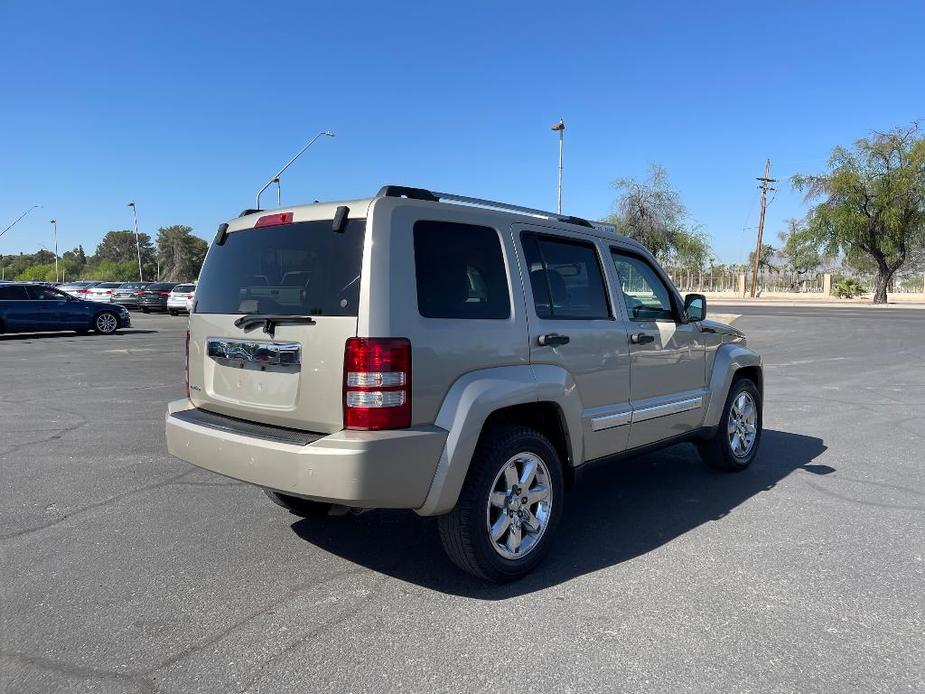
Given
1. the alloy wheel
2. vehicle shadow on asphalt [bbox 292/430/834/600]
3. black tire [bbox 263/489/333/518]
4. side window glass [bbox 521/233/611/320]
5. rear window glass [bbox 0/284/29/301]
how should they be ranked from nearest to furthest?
the alloy wheel < vehicle shadow on asphalt [bbox 292/430/834/600] < side window glass [bbox 521/233/611/320] < black tire [bbox 263/489/333/518] < rear window glass [bbox 0/284/29/301]

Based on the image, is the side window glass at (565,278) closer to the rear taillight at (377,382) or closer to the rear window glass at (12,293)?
the rear taillight at (377,382)

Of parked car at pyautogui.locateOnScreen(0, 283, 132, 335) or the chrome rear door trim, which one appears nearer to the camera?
the chrome rear door trim

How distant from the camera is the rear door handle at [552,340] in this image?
3801mm

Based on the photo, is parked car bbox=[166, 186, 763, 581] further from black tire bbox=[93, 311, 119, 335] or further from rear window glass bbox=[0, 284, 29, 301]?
black tire bbox=[93, 311, 119, 335]

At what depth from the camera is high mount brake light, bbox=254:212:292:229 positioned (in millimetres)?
3705

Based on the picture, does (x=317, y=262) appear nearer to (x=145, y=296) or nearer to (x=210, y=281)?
(x=210, y=281)

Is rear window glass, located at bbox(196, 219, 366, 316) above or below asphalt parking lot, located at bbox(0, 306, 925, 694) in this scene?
above

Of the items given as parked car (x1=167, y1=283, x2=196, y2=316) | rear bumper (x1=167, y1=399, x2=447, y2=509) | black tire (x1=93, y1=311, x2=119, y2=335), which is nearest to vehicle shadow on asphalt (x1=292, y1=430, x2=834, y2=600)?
rear bumper (x1=167, y1=399, x2=447, y2=509)

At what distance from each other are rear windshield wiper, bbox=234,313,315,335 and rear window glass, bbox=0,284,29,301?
18.9 meters

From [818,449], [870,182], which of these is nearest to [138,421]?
[818,449]

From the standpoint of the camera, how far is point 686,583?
3.61 m

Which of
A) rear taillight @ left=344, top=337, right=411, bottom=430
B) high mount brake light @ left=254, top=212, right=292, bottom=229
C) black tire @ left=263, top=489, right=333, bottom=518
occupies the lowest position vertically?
black tire @ left=263, top=489, right=333, bottom=518

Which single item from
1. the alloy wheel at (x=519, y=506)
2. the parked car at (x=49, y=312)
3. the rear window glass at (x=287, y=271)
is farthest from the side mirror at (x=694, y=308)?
the parked car at (x=49, y=312)

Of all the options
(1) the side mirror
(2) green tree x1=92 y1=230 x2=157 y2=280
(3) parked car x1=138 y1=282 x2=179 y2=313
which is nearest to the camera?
(1) the side mirror
